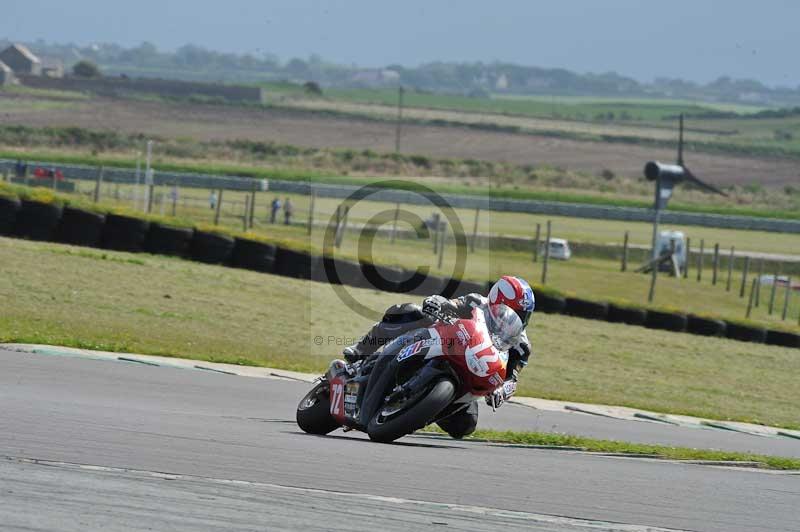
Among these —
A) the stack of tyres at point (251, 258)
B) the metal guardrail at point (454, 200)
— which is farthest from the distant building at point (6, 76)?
the stack of tyres at point (251, 258)

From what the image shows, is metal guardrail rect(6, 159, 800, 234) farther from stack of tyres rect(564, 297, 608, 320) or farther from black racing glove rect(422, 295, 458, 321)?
black racing glove rect(422, 295, 458, 321)

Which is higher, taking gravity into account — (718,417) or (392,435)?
(392,435)

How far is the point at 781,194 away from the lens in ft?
293

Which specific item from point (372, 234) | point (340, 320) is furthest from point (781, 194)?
point (340, 320)

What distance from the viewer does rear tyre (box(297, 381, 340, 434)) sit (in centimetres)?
991

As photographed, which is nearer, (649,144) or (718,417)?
(718,417)

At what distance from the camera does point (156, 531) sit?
538 cm

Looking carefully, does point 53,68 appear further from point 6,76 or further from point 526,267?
point 526,267

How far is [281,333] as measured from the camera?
19.2m

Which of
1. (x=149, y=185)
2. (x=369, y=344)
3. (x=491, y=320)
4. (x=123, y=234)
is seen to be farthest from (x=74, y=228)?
(x=491, y=320)

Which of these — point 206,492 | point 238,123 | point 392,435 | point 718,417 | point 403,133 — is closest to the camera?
point 206,492

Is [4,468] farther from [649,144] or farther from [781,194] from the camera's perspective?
[649,144]

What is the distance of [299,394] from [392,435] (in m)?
4.62

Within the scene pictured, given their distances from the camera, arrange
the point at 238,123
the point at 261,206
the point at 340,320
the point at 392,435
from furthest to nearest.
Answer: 1. the point at 238,123
2. the point at 261,206
3. the point at 340,320
4. the point at 392,435
